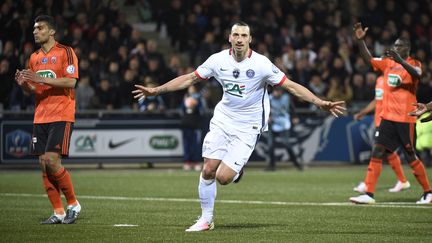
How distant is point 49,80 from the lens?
12.1m

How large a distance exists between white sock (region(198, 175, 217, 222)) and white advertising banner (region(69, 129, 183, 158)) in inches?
543

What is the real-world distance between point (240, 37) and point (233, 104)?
88 cm

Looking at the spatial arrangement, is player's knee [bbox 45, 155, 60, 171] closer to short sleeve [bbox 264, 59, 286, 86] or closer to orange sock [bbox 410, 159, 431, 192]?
short sleeve [bbox 264, 59, 286, 86]

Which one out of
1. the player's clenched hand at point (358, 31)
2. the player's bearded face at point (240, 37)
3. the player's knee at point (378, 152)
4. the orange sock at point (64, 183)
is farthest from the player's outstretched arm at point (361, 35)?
the orange sock at point (64, 183)

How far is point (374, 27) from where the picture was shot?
3262cm

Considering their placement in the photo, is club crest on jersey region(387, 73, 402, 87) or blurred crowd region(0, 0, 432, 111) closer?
club crest on jersey region(387, 73, 402, 87)

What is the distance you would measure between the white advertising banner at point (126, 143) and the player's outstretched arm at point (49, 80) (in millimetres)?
12848

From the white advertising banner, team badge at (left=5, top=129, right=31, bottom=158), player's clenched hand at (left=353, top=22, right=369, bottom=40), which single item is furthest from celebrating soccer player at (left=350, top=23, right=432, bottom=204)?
team badge at (left=5, top=129, right=31, bottom=158)

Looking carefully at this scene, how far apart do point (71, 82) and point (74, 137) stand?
1286 cm

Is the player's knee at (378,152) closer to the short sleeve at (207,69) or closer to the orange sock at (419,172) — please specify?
the orange sock at (419,172)

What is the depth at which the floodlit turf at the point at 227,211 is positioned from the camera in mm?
10961

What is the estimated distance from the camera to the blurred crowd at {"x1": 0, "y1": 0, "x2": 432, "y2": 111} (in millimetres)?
24812

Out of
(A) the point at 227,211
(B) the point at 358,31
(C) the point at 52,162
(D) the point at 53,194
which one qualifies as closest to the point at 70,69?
(C) the point at 52,162

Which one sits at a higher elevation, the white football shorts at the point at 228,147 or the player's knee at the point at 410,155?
the white football shorts at the point at 228,147
